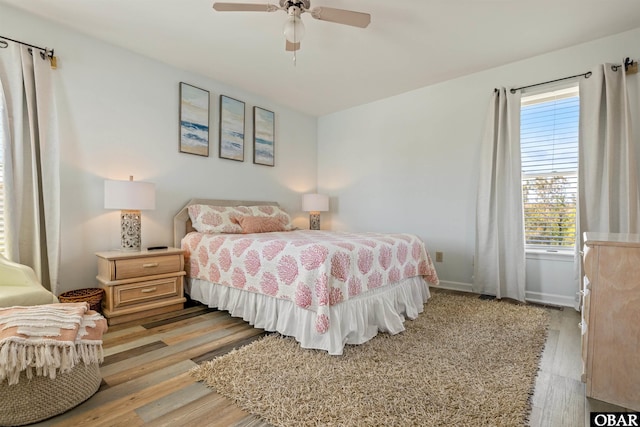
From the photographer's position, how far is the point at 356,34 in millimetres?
2738

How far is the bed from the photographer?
6.63 ft

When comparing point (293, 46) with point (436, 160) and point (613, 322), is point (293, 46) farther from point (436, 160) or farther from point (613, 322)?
point (613, 322)

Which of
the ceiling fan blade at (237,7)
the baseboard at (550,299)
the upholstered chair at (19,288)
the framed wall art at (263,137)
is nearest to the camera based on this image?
the upholstered chair at (19,288)

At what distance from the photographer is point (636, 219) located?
8.43 ft

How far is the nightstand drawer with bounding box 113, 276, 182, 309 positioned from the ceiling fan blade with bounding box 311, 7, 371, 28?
8.31ft

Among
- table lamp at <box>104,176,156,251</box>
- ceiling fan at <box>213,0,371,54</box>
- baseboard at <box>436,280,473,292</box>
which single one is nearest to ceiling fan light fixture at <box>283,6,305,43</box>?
ceiling fan at <box>213,0,371,54</box>

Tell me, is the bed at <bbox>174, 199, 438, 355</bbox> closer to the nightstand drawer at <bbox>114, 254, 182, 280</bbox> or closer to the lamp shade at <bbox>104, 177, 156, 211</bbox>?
the nightstand drawer at <bbox>114, 254, 182, 280</bbox>

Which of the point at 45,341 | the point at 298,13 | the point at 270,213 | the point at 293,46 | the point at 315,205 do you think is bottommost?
the point at 45,341

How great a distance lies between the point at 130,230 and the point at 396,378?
257cm

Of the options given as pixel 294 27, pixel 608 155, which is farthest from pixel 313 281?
pixel 608 155

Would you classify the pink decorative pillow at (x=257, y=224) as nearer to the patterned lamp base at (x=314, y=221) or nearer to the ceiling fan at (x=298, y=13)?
the patterned lamp base at (x=314, y=221)

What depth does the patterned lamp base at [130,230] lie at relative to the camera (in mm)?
2822

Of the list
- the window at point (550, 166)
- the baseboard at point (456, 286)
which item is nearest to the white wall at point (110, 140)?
the baseboard at point (456, 286)

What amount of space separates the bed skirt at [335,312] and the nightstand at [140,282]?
Answer: 26 cm
